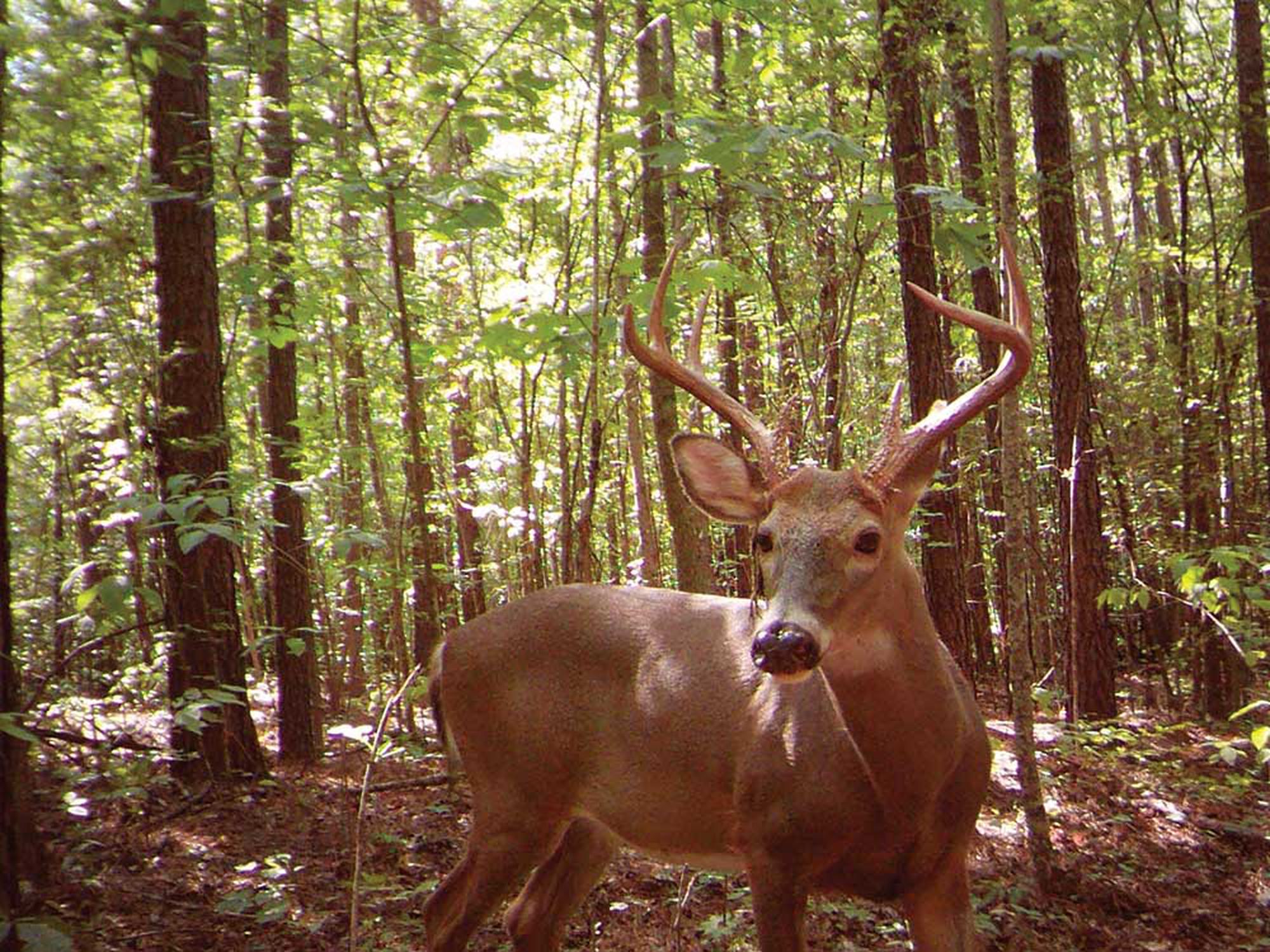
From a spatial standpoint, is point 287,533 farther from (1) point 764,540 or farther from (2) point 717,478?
(1) point 764,540

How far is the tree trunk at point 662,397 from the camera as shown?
744 centimetres

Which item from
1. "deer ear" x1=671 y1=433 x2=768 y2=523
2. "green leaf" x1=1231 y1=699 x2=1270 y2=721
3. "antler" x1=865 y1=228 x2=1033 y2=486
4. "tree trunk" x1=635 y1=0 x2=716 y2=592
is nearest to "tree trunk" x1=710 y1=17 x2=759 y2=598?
"tree trunk" x1=635 y1=0 x2=716 y2=592

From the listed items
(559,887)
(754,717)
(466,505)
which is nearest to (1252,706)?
(754,717)

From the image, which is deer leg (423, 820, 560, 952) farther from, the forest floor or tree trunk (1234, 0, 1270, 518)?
tree trunk (1234, 0, 1270, 518)

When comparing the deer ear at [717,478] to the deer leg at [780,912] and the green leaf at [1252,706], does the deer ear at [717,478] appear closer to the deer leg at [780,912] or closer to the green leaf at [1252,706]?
the deer leg at [780,912]

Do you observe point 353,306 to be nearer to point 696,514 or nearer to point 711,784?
point 696,514

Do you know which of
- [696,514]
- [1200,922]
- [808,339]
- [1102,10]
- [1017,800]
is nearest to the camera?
[1200,922]

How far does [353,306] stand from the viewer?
13.6 meters

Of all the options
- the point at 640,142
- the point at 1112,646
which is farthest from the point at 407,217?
the point at 1112,646

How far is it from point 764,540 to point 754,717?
2.52 feet

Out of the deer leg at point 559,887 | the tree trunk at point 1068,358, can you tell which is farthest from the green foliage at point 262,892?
the tree trunk at point 1068,358

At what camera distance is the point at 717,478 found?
4223 millimetres

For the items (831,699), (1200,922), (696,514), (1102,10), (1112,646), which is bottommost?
(1200,922)

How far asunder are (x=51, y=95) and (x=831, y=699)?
3.30m
